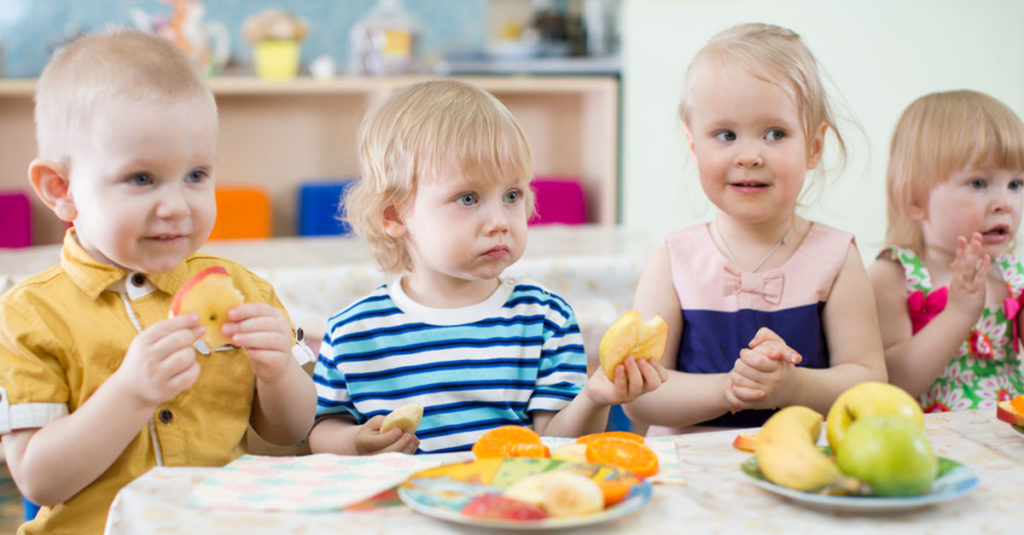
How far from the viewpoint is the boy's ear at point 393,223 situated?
4.14 ft

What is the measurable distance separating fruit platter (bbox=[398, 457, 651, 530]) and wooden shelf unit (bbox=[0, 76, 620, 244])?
2.95 meters

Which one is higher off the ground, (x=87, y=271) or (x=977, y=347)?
(x=87, y=271)

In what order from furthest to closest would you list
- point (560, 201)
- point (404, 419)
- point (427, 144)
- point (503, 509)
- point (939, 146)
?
point (560, 201) → point (939, 146) → point (427, 144) → point (404, 419) → point (503, 509)

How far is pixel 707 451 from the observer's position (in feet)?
3.01

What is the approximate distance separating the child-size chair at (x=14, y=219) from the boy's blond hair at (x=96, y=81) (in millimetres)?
2741

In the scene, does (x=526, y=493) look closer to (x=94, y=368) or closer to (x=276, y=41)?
(x=94, y=368)

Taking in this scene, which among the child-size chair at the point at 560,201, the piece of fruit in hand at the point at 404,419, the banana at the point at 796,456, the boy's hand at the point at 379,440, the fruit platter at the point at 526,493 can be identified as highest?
the banana at the point at 796,456

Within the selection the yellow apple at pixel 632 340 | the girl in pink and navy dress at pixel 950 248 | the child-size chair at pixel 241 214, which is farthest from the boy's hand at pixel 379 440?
the child-size chair at pixel 241 214

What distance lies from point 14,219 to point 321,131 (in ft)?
3.88

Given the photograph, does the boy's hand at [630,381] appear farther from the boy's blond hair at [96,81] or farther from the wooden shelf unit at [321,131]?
the wooden shelf unit at [321,131]

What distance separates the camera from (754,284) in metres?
1.32

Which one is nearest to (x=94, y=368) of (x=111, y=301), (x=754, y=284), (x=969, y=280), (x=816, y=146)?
(x=111, y=301)

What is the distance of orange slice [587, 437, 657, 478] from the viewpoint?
32.9 inches

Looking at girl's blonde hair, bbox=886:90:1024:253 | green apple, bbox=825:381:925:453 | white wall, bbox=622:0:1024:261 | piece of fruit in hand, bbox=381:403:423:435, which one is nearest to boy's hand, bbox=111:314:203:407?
piece of fruit in hand, bbox=381:403:423:435
